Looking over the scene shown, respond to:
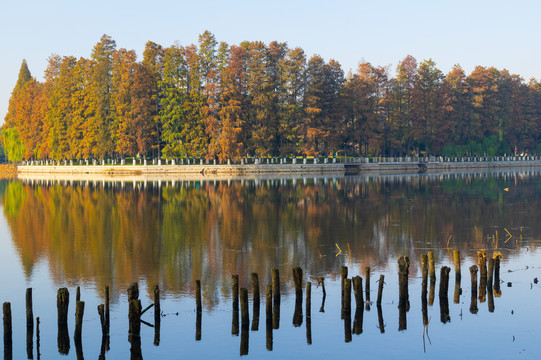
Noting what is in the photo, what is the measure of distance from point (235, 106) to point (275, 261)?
68.6 m

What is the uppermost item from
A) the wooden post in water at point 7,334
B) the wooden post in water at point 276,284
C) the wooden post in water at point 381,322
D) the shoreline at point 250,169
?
the shoreline at point 250,169

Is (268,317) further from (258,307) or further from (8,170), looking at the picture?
(8,170)

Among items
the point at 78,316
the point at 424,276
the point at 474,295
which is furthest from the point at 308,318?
the point at 78,316

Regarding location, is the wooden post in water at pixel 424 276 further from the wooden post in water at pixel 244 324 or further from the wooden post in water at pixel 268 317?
the wooden post in water at pixel 244 324

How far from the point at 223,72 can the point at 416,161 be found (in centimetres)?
4160

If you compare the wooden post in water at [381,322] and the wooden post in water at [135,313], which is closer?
the wooden post in water at [135,313]

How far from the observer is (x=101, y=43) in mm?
104312

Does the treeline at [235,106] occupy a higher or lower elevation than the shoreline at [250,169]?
higher

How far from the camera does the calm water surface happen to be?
16.2m

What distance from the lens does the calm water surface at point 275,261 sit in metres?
16.2

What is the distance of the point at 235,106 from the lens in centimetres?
9262

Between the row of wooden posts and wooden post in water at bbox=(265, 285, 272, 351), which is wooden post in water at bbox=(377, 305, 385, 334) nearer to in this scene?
the row of wooden posts

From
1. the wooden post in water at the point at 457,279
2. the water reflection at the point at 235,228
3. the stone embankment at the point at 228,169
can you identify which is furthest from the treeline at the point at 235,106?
the wooden post in water at the point at 457,279

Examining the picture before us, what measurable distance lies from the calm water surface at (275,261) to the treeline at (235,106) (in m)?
40.3
